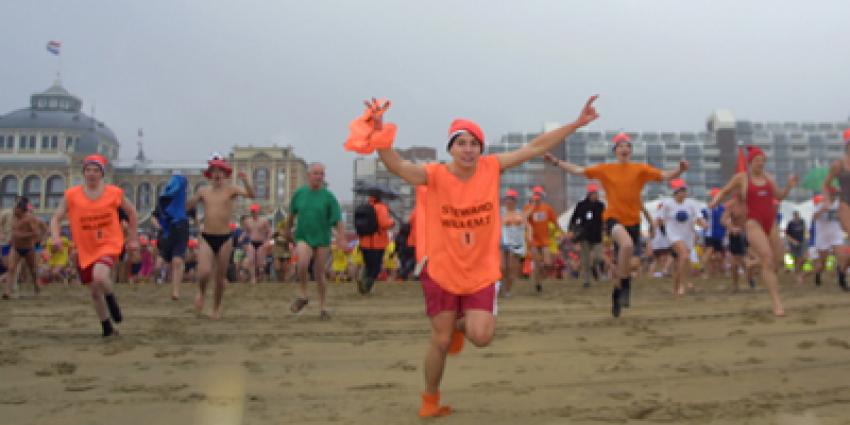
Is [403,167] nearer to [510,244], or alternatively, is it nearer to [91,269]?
[91,269]

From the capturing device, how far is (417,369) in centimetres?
489

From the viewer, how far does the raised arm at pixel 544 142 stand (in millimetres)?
4273

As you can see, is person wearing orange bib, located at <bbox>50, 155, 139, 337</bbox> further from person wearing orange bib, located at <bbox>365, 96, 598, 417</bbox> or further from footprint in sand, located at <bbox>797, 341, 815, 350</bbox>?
footprint in sand, located at <bbox>797, 341, 815, 350</bbox>

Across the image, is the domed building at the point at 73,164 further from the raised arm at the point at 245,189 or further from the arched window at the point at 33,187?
the raised arm at the point at 245,189

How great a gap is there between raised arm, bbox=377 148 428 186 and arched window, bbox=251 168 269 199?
9211 centimetres

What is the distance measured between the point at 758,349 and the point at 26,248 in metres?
11.5

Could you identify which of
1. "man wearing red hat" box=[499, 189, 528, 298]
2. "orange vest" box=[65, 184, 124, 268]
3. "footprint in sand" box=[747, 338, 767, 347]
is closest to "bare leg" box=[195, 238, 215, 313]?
"orange vest" box=[65, 184, 124, 268]

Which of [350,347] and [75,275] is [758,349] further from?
[75,275]

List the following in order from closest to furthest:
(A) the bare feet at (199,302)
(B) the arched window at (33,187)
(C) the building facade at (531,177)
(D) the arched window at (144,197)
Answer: (A) the bare feet at (199,302) → (C) the building facade at (531,177) → (B) the arched window at (33,187) → (D) the arched window at (144,197)

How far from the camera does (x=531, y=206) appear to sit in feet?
43.7

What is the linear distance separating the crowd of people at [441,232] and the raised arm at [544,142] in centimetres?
1

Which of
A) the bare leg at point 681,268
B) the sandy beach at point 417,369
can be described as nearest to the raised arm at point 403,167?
the sandy beach at point 417,369

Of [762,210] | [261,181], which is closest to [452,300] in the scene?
[762,210]

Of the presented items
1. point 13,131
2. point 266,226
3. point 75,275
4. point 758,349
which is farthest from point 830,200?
point 13,131
